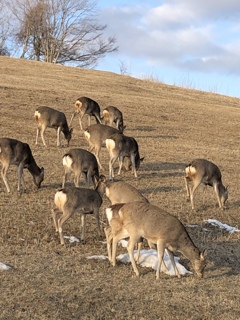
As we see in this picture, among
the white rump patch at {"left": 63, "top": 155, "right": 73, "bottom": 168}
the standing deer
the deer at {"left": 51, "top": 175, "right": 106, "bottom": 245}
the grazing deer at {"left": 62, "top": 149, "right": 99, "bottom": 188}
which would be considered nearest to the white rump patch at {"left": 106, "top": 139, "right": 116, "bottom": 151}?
the grazing deer at {"left": 62, "top": 149, "right": 99, "bottom": 188}

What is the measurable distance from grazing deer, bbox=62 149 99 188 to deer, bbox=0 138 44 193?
0.72 metres

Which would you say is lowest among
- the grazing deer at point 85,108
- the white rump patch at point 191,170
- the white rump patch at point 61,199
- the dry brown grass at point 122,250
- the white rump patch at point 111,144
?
the dry brown grass at point 122,250

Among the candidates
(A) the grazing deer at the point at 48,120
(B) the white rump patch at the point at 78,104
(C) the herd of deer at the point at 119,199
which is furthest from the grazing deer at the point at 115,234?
(B) the white rump patch at the point at 78,104

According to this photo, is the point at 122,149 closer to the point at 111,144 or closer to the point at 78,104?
the point at 111,144

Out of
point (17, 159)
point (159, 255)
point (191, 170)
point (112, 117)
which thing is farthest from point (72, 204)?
point (112, 117)

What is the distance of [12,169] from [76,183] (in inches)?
111

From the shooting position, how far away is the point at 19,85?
105 feet

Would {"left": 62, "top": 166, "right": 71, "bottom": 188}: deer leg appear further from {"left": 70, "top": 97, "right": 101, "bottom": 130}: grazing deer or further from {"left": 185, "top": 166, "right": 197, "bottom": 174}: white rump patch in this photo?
{"left": 70, "top": 97, "right": 101, "bottom": 130}: grazing deer

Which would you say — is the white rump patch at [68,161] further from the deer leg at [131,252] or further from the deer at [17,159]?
the deer leg at [131,252]

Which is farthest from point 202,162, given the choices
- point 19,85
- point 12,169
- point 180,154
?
point 19,85

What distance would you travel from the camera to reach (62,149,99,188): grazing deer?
14055mm

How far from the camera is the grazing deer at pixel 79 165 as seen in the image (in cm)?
1405

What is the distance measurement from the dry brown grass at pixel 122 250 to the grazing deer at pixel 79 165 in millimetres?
666

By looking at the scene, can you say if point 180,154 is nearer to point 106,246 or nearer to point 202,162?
point 202,162
